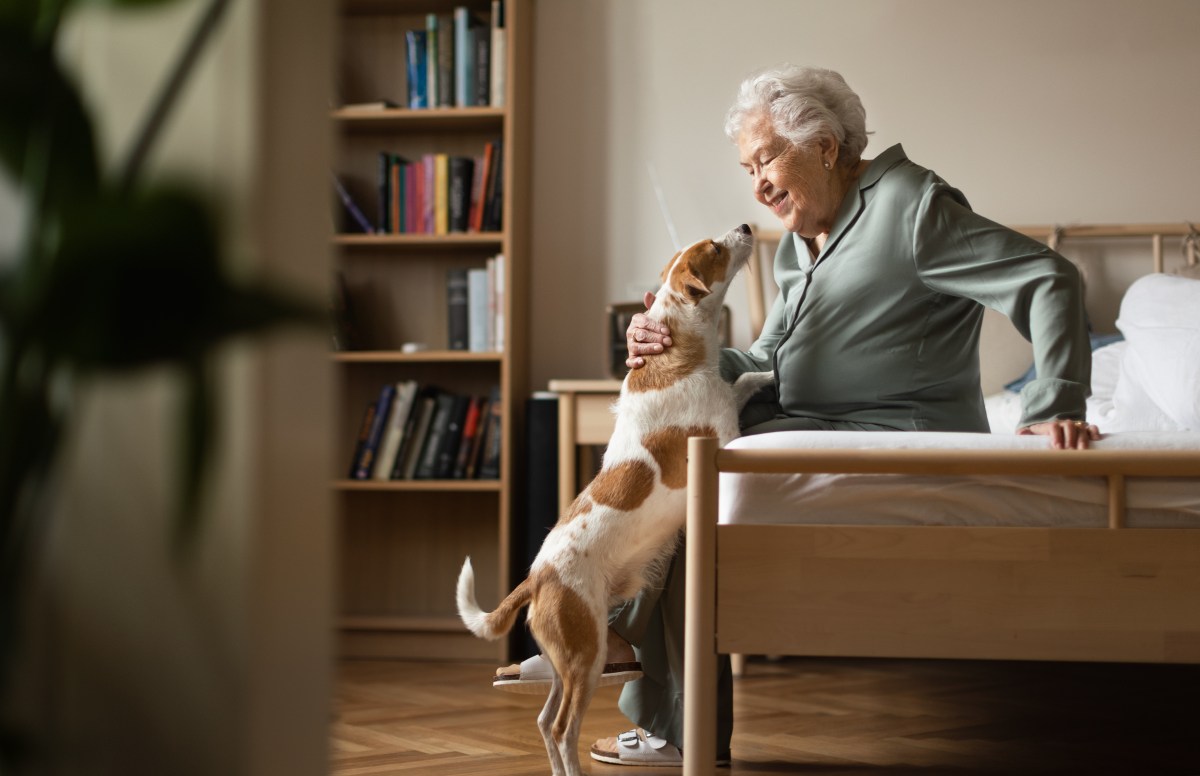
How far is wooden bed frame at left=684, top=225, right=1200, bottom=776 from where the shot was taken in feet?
4.44

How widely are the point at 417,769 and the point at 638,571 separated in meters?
0.51

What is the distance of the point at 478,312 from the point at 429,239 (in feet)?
0.81

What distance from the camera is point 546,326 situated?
337cm

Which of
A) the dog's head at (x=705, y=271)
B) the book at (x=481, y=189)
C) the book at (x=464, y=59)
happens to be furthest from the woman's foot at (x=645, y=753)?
the book at (x=464, y=59)

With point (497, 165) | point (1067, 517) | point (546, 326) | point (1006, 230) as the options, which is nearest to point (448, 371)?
point (546, 326)

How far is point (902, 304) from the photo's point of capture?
1786 mm

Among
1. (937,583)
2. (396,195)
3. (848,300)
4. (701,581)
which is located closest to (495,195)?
(396,195)

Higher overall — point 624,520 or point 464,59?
point 464,59

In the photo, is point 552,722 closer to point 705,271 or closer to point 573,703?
point 573,703

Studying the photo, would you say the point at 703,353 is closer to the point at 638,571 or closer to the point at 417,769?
the point at 638,571

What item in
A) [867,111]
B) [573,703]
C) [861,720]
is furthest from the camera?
[867,111]

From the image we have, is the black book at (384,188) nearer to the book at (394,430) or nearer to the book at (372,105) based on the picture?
the book at (372,105)

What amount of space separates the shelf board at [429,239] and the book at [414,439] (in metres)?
0.45

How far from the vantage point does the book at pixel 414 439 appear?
315 centimetres
